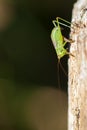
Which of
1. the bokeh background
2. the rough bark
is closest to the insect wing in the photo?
the rough bark

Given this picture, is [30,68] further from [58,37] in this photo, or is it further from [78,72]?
[78,72]

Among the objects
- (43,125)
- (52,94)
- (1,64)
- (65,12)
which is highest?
(65,12)

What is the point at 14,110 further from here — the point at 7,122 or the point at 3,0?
the point at 3,0

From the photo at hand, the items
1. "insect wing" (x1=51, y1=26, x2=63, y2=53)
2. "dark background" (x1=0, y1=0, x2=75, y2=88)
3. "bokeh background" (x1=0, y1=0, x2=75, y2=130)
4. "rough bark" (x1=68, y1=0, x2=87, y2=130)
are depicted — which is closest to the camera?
"rough bark" (x1=68, y1=0, x2=87, y2=130)

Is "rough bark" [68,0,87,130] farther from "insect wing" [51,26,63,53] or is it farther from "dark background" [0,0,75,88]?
"dark background" [0,0,75,88]

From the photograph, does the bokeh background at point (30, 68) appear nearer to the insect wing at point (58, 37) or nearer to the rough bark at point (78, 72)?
the insect wing at point (58, 37)

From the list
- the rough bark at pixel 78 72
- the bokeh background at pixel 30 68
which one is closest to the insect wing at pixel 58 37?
the rough bark at pixel 78 72

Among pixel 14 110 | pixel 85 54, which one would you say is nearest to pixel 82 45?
pixel 85 54

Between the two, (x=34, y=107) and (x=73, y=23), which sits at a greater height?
(x=73, y=23)
